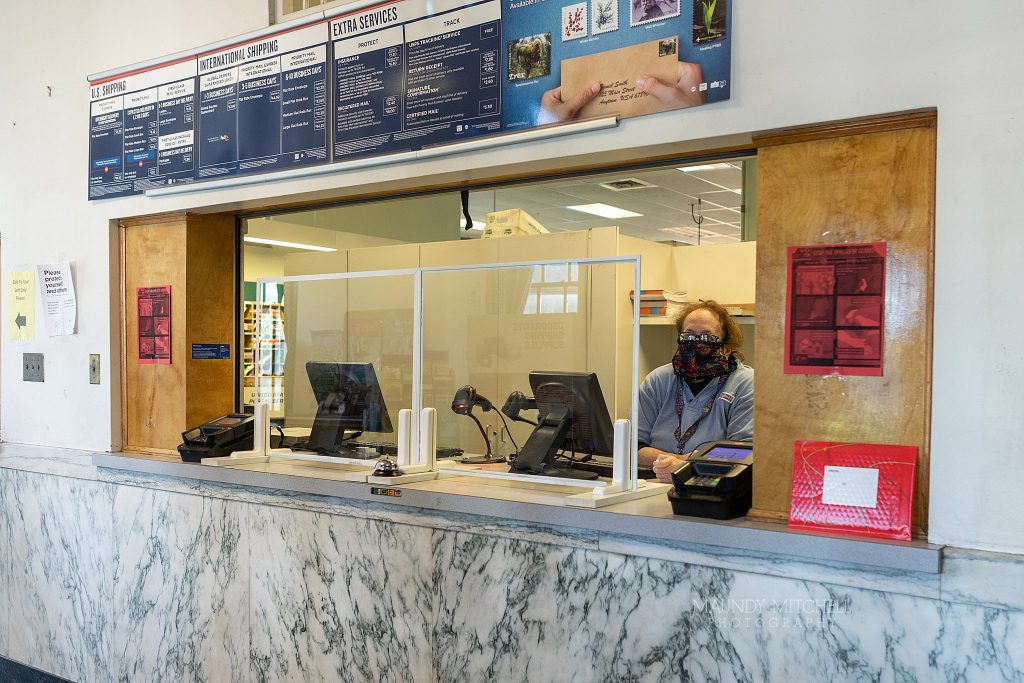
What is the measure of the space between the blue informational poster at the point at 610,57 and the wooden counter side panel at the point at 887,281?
0.32 metres

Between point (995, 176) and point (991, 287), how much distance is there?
10.1 inches

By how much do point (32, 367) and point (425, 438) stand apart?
7.68 ft

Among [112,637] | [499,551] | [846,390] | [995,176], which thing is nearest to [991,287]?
[995,176]

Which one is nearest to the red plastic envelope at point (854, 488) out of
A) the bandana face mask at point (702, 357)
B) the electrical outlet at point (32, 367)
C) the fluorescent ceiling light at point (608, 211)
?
the bandana face mask at point (702, 357)

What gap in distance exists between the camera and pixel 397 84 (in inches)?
120

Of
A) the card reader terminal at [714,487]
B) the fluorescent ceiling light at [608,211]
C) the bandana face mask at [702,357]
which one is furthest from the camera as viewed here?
the fluorescent ceiling light at [608,211]

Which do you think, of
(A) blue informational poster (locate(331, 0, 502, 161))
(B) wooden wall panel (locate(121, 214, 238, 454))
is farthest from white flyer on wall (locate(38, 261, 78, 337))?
(A) blue informational poster (locate(331, 0, 502, 161))

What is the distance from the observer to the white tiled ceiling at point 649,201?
131 inches

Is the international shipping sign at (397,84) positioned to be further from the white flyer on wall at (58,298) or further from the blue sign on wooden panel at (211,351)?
the blue sign on wooden panel at (211,351)

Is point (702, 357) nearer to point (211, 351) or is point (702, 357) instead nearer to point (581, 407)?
point (581, 407)

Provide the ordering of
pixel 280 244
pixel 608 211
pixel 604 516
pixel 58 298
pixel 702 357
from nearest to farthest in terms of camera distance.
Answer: pixel 604 516 → pixel 702 357 → pixel 58 298 → pixel 280 244 → pixel 608 211

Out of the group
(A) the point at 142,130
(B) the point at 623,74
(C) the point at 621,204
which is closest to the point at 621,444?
(B) the point at 623,74

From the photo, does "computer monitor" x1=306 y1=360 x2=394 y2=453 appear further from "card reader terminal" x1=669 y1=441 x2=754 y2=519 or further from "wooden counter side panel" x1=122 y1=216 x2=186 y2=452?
"card reader terminal" x1=669 y1=441 x2=754 y2=519

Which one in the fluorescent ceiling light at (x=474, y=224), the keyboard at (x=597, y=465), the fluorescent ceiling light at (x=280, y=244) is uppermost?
the fluorescent ceiling light at (x=474, y=224)
